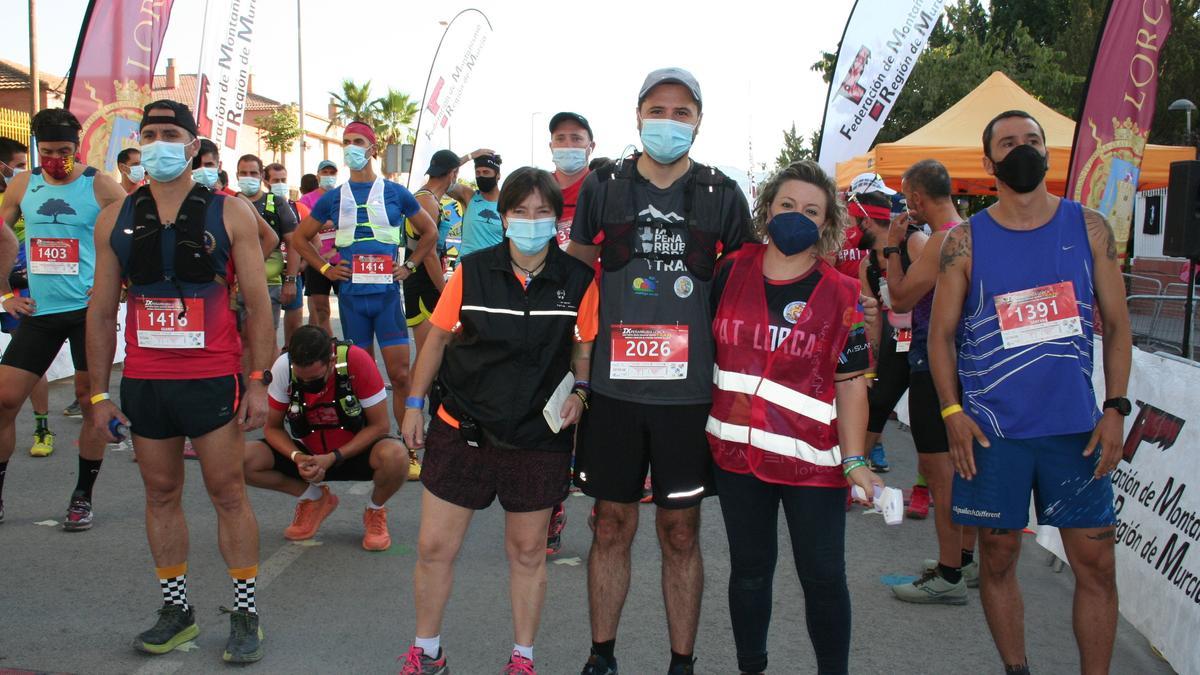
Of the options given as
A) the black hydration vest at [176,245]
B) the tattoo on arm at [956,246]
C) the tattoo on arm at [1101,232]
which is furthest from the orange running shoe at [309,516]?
the tattoo on arm at [1101,232]

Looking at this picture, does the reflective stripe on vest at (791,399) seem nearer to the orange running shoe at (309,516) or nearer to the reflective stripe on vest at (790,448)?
the reflective stripe on vest at (790,448)

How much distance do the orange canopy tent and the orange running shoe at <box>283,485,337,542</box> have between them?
368 inches

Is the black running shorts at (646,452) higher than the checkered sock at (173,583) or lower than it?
higher

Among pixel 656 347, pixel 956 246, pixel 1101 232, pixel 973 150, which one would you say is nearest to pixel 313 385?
pixel 656 347

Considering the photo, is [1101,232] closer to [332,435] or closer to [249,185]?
[332,435]

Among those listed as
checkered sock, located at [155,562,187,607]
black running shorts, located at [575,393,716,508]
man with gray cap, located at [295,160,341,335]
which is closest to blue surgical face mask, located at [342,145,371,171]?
man with gray cap, located at [295,160,341,335]

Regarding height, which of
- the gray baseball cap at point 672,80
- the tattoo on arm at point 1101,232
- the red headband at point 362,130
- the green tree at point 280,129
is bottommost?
the tattoo on arm at point 1101,232

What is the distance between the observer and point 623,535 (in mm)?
3781

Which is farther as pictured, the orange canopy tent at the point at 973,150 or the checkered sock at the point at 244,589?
the orange canopy tent at the point at 973,150

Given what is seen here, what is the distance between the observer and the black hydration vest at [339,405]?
539 cm

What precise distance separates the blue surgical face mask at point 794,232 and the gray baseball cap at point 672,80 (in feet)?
2.14

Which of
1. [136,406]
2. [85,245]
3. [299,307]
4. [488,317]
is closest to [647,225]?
[488,317]

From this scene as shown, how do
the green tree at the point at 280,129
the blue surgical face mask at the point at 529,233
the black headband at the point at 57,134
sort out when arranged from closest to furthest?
1. the blue surgical face mask at the point at 529,233
2. the black headband at the point at 57,134
3. the green tree at the point at 280,129

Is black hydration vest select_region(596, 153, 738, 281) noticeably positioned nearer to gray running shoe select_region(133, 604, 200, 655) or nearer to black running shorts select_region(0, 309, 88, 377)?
gray running shoe select_region(133, 604, 200, 655)
